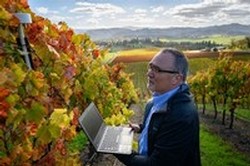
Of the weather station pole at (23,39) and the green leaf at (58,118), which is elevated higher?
the weather station pole at (23,39)

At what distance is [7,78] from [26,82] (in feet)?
0.89

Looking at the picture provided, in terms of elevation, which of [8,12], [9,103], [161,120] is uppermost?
[8,12]

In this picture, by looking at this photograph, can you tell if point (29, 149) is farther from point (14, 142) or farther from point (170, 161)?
point (170, 161)

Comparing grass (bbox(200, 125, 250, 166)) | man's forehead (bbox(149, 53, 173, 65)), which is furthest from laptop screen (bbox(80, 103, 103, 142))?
grass (bbox(200, 125, 250, 166))

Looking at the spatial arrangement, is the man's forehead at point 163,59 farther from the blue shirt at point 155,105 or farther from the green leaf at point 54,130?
the green leaf at point 54,130

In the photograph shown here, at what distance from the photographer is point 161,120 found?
3379 mm

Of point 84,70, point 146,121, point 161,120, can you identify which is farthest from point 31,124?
point 84,70

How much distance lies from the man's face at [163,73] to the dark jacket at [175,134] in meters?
0.09

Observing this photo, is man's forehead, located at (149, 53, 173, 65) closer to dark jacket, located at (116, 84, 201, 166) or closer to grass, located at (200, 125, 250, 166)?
dark jacket, located at (116, 84, 201, 166)

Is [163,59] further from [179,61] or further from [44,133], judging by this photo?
[44,133]

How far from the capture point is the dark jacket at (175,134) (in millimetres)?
3260

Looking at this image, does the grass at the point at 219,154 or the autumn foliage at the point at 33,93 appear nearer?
the autumn foliage at the point at 33,93

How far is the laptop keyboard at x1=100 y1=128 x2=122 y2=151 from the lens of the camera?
3689mm

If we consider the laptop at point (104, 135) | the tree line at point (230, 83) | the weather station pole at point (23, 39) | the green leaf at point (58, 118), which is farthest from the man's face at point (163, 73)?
the tree line at point (230, 83)
